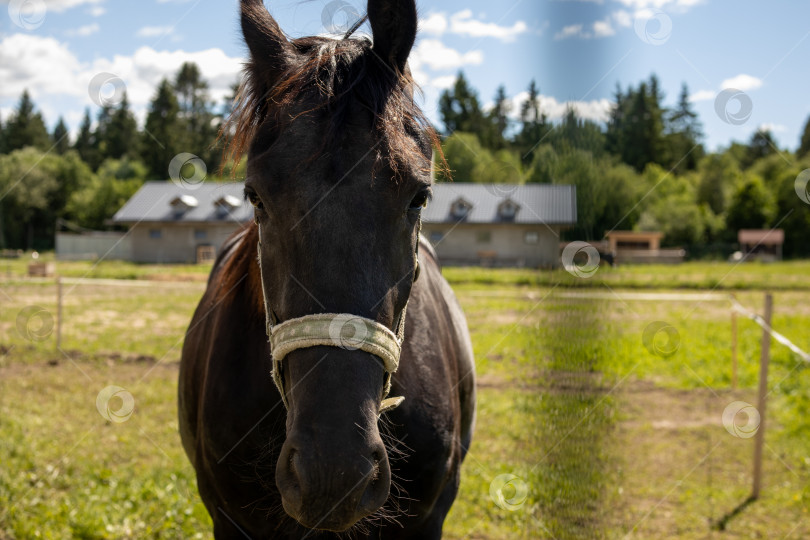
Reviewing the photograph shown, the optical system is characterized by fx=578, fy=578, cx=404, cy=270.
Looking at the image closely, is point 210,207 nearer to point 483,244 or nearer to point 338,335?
point 483,244

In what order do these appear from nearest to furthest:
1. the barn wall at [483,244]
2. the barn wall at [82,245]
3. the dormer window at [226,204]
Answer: the dormer window at [226,204]
the barn wall at [483,244]
the barn wall at [82,245]

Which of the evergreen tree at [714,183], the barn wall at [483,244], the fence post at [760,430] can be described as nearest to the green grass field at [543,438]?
the fence post at [760,430]

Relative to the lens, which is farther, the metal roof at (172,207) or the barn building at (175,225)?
the metal roof at (172,207)

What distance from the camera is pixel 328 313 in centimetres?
160

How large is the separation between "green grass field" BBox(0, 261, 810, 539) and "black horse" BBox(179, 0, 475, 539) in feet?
1.76

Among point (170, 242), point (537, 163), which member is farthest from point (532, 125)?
point (170, 242)

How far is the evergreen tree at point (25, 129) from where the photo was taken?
4469cm

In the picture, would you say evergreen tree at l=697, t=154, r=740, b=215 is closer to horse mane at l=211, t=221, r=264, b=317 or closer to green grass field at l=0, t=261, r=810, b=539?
green grass field at l=0, t=261, r=810, b=539

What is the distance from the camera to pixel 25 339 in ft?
39.4

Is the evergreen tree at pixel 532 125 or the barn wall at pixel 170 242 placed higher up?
the evergreen tree at pixel 532 125

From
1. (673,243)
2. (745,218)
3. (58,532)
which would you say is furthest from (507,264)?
(58,532)

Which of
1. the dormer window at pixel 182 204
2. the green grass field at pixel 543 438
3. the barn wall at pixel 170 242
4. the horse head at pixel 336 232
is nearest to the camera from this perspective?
the horse head at pixel 336 232

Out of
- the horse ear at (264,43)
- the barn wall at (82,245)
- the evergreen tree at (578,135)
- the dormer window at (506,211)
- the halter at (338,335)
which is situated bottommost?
the barn wall at (82,245)

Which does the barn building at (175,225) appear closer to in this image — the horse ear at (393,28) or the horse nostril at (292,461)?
the horse ear at (393,28)
